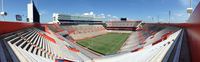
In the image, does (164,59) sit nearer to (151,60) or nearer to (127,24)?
(151,60)

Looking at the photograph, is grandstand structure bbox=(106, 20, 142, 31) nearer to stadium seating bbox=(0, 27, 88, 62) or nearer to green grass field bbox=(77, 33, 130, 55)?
green grass field bbox=(77, 33, 130, 55)

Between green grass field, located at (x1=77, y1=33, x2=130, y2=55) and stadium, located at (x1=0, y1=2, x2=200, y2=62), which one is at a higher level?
stadium, located at (x1=0, y1=2, x2=200, y2=62)

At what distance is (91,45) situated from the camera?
31016 millimetres

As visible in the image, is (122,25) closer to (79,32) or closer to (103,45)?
(79,32)

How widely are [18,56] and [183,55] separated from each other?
5.77 m

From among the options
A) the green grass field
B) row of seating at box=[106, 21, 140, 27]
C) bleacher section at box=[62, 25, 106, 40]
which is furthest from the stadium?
row of seating at box=[106, 21, 140, 27]

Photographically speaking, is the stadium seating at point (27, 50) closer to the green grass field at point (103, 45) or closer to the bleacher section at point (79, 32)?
the green grass field at point (103, 45)

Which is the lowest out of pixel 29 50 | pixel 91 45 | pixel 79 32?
pixel 91 45

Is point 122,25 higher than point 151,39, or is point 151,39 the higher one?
point 122,25

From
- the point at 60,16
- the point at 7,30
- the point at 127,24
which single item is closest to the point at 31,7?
the point at 7,30

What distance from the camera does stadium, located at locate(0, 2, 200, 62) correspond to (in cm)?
1017

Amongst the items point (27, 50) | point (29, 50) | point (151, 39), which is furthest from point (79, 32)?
point (27, 50)

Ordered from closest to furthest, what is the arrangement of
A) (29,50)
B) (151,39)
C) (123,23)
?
(29,50) → (151,39) → (123,23)

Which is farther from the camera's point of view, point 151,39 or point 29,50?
point 151,39
